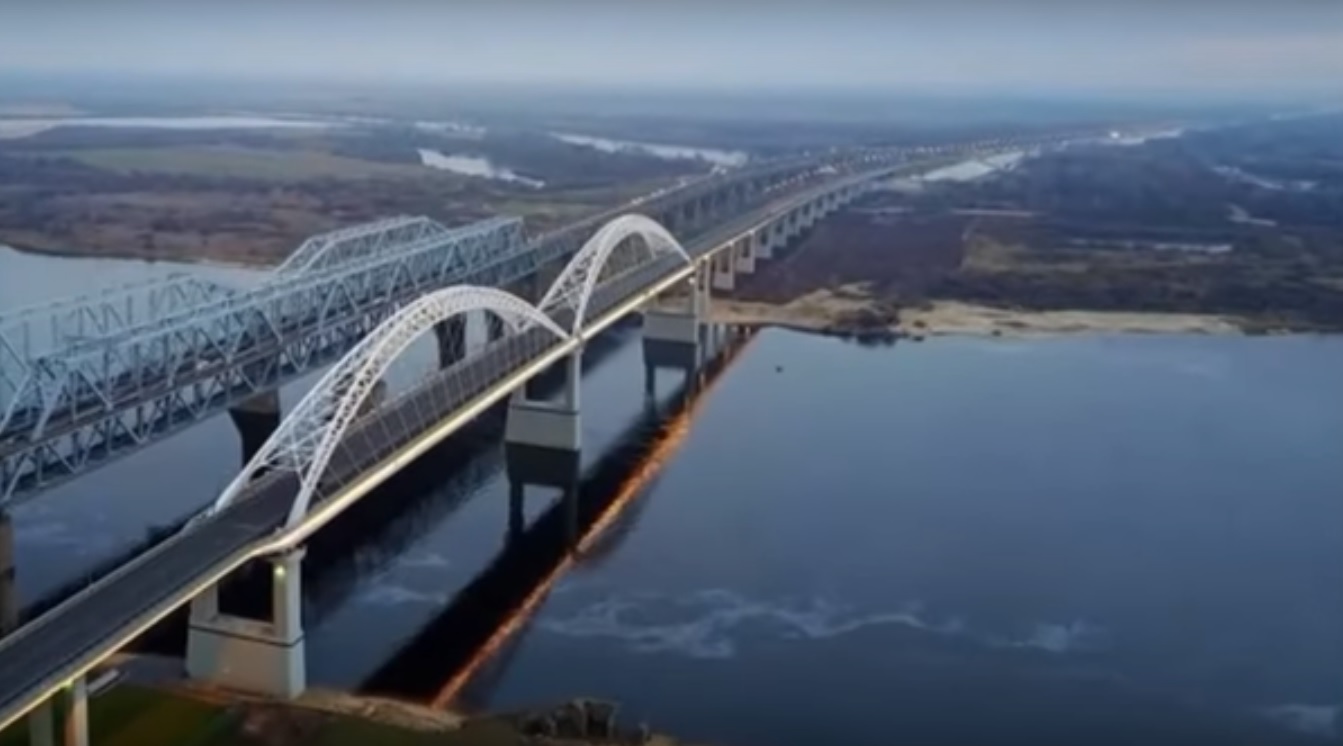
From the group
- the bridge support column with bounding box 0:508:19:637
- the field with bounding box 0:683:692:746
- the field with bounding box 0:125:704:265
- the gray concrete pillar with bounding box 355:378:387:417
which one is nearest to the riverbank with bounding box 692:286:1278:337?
the gray concrete pillar with bounding box 355:378:387:417

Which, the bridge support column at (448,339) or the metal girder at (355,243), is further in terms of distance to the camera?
the metal girder at (355,243)

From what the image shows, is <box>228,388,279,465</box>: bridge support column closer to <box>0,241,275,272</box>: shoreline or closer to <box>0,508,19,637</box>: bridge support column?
<box>0,508,19,637</box>: bridge support column

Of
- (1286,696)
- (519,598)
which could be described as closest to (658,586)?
(519,598)

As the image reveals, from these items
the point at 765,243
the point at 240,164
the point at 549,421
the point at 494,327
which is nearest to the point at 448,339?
the point at 494,327

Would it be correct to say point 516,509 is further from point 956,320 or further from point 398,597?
point 956,320

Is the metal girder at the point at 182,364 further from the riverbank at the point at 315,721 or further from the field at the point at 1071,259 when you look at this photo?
the field at the point at 1071,259

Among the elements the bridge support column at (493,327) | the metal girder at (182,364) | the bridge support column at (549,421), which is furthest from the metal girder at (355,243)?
the bridge support column at (549,421)

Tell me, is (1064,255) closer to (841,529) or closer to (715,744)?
(841,529)
